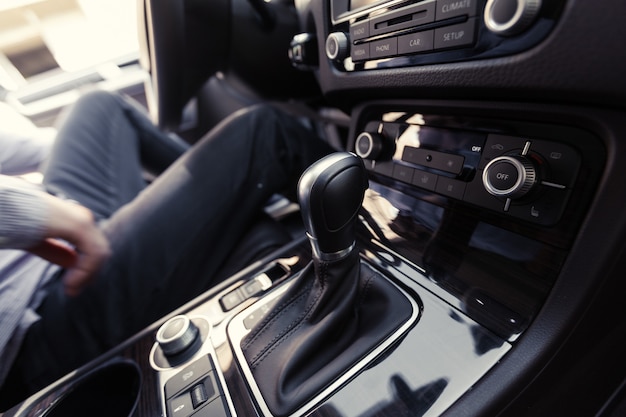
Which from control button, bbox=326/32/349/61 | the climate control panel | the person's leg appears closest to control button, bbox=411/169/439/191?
the climate control panel

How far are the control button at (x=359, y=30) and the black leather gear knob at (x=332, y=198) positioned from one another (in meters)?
0.19

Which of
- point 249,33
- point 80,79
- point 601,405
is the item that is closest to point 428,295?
point 601,405

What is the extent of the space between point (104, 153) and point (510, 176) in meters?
0.98

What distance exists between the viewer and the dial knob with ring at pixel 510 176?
31cm

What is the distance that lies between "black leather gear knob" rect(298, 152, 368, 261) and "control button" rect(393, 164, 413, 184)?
0.38ft

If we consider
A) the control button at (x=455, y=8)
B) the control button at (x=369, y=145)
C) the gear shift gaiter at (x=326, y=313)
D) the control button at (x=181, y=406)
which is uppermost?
the control button at (x=455, y=8)

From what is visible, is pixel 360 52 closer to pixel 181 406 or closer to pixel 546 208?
pixel 546 208

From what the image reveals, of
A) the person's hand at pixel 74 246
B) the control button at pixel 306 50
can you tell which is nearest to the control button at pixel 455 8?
the control button at pixel 306 50

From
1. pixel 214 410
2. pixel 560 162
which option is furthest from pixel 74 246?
pixel 560 162

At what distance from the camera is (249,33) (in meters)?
0.83

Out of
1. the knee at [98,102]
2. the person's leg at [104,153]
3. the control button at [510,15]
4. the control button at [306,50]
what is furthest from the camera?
the knee at [98,102]

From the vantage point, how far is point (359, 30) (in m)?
0.45

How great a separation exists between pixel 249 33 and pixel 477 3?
Answer: 2.15 ft

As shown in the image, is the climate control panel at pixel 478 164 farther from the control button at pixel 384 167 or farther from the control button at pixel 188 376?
the control button at pixel 188 376
